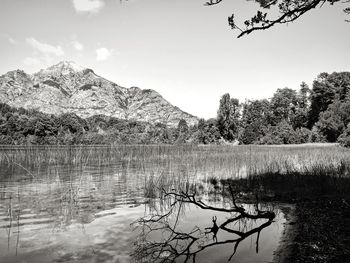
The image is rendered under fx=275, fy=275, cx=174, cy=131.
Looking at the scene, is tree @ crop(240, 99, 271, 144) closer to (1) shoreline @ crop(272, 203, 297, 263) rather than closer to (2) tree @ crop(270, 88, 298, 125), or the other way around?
(2) tree @ crop(270, 88, 298, 125)

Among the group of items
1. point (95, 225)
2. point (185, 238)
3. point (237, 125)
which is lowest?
point (95, 225)

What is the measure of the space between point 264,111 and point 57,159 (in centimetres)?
7985

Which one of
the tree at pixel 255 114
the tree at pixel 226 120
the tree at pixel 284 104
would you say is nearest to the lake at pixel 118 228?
the tree at pixel 255 114

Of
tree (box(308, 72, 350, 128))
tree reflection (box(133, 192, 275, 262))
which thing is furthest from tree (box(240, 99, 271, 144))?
tree reflection (box(133, 192, 275, 262))

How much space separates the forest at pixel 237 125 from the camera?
47.2 m

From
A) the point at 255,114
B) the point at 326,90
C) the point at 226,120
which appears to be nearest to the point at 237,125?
the point at 226,120

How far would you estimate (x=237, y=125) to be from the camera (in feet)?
264

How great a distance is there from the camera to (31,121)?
164 ft

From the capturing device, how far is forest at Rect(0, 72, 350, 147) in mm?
47222

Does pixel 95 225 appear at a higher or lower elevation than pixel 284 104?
lower

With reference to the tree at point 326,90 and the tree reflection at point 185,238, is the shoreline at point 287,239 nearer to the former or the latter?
the tree reflection at point 185,238

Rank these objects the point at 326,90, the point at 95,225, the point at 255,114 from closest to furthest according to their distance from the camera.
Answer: the point at 95,225
the point at 326,90
the point at 255,114

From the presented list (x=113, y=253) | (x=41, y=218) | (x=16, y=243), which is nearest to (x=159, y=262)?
(x=113, y=253)

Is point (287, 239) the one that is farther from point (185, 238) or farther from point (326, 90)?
point (326, 90)
